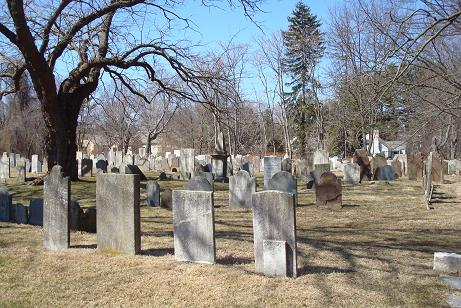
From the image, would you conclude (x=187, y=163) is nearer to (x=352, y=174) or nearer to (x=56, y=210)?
(x=352, y=174)

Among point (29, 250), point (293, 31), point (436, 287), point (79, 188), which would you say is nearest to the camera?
point (436, 287)

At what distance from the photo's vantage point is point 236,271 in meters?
6.01

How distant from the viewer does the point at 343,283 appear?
17.9 ft

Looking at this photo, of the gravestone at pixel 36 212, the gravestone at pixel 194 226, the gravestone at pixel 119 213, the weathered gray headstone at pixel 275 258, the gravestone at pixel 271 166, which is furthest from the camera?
the gravestone at pixel 271 166

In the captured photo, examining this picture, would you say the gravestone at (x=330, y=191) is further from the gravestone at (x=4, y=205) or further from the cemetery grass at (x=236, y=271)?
the gravestone at (x=4, y=205)

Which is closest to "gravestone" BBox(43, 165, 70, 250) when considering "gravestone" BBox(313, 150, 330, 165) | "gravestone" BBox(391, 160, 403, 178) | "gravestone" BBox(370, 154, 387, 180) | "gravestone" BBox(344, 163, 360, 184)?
"gravestone" BBox(344, 163, 360, 184)

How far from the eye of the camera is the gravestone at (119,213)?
6.79m

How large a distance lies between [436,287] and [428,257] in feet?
5.13

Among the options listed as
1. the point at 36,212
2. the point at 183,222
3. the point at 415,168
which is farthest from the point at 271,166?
the point at 183,222

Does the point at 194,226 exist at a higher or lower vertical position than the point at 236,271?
higher

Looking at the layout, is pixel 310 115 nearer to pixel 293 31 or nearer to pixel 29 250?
pixel 293 31

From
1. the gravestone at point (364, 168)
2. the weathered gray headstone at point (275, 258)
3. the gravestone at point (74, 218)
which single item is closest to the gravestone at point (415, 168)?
the gravestone at point (364, 168)

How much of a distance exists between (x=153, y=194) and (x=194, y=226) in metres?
7.11

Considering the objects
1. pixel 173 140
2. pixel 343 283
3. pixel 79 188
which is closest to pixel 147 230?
pixel 343 283
